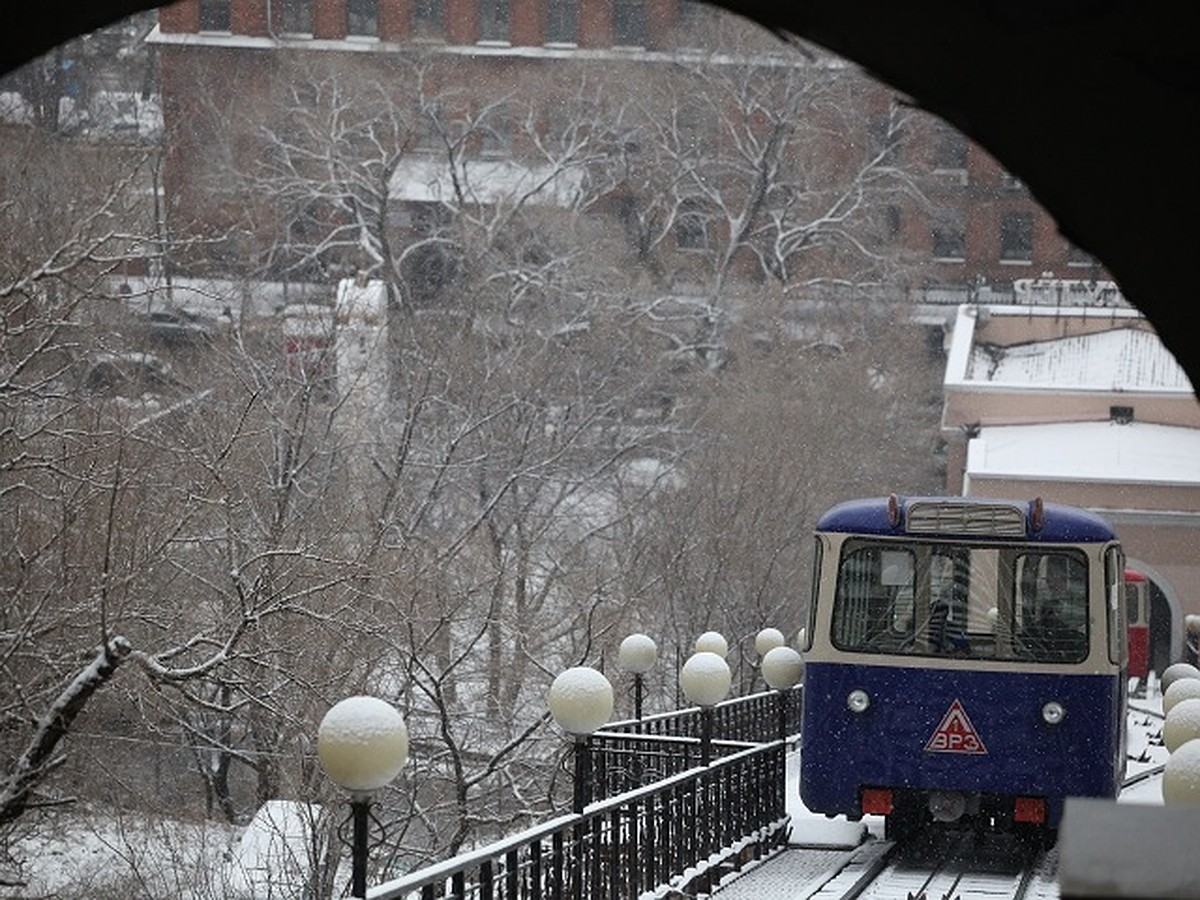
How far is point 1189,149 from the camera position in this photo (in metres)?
3.82

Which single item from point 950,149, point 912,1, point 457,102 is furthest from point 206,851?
point 950,149

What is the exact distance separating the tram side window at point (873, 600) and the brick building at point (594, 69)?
47.7 m

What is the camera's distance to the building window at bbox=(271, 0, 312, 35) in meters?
71.8

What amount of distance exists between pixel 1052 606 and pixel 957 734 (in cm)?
125

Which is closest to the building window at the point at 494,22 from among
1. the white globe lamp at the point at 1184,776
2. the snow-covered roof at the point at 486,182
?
the snow-covered roof at the point at 486,182

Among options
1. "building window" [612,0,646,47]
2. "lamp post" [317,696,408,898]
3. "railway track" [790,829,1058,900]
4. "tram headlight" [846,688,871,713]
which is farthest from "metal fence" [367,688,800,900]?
"building window" [612,0,646,47]

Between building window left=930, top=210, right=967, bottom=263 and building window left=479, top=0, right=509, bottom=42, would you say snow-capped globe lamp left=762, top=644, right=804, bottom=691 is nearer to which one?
building window left=930, top=210, right=967, bottom=263

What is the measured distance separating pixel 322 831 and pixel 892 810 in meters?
6.59

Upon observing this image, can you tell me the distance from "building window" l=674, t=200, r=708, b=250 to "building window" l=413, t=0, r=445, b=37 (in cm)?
1160

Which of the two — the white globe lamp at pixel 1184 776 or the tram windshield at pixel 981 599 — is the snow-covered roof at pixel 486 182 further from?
the white globe lamp at pixel 1184 776

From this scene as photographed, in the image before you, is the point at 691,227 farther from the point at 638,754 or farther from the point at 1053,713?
the point at 1053,713

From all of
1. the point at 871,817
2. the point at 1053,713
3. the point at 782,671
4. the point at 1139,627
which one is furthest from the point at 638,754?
the point at 1139,627

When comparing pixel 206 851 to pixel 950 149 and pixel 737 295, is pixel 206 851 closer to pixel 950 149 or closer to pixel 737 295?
pixel 737 295

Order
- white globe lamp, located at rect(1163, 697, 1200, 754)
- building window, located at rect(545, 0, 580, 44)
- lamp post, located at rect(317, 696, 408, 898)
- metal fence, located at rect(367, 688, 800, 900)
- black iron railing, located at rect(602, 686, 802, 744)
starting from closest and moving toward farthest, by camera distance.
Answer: lamp post, located at rect(317, 696, 408, 898), metal fence, located at rect(367, 688, 800, 900), white globe lamp, located at rect(1163, 697, 1200, 754), black iron railing, located at rect(602, 686, 802, 744), building window, located at rect(545, 0, 580, 44)
